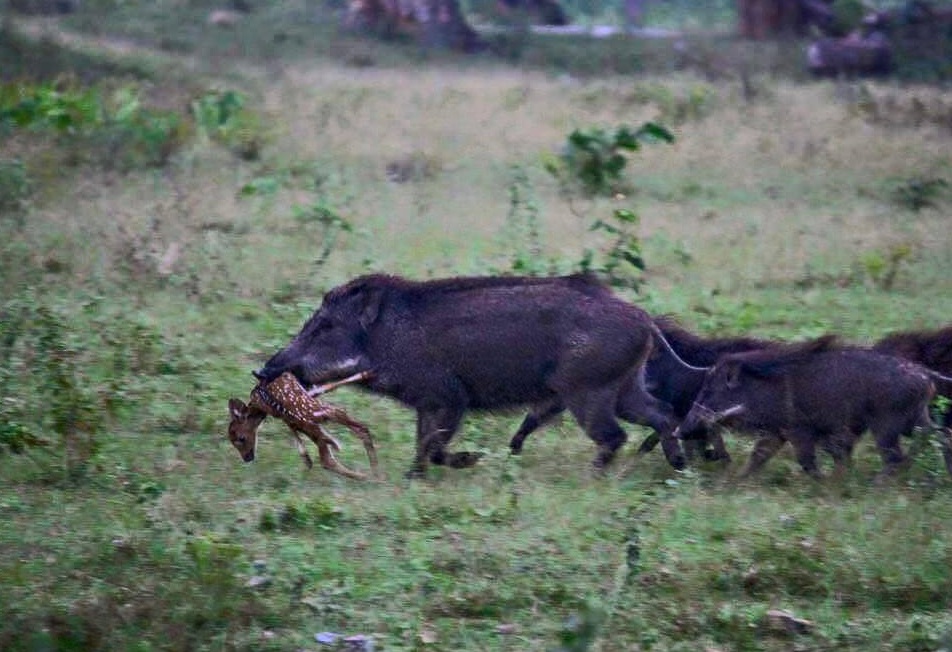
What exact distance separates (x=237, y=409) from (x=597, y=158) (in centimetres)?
762

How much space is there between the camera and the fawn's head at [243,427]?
7.48m

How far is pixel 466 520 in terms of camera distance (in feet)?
21.6

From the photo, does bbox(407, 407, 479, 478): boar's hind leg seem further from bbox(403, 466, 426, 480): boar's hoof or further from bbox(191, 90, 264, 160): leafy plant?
bbox(191, 90, 264, 160): leafy plant

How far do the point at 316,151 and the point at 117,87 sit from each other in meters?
3.89

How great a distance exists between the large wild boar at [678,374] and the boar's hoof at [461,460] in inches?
11.7

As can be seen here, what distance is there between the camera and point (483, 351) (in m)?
7.67

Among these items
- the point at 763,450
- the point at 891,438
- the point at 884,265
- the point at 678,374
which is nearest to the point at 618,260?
the point at 884,265

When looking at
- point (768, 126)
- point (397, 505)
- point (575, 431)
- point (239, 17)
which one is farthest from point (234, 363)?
point (239, 17)

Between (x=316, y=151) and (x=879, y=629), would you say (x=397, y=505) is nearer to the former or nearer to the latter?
(x=879, y=629)

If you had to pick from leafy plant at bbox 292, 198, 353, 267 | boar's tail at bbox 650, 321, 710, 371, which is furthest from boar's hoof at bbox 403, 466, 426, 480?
leafy plant at bbox 292, 198, 353, 267

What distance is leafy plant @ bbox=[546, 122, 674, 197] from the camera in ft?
46.8

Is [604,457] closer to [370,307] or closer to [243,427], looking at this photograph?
[370,307]

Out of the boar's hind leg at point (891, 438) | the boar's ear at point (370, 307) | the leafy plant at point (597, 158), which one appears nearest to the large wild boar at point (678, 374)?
the boar's hind leg at point (891, 438)

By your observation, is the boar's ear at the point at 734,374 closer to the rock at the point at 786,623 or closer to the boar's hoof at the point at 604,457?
the boar's hoof at the point at 604,457
